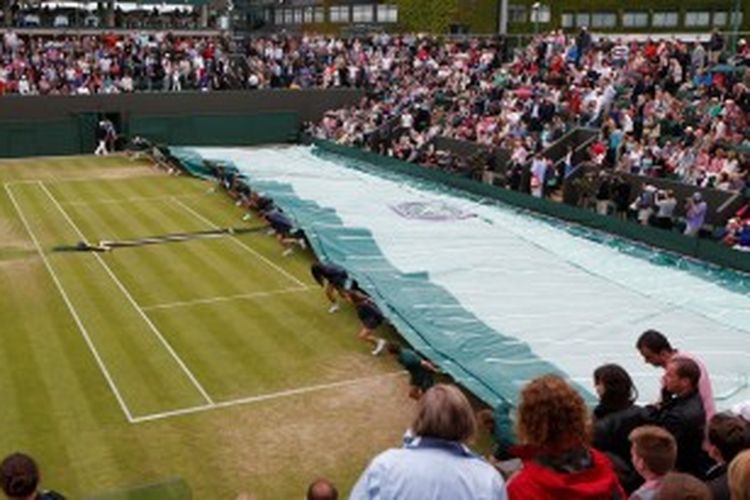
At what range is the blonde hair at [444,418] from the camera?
160 inches

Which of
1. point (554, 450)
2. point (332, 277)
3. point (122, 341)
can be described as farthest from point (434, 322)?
point (554, 450)

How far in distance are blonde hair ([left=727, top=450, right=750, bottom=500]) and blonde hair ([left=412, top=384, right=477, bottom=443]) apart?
1.25 metres

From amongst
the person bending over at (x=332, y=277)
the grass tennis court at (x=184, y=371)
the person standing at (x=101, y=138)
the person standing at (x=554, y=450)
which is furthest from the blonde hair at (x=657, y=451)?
the person standing at (x=101, y=138)

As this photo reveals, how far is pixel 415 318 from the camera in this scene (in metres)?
13.8

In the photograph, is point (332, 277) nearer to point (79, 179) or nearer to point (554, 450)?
point (554, 450)

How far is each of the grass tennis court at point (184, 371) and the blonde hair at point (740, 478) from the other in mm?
6524

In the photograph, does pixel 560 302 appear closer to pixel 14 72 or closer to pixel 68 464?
pixel 68 464

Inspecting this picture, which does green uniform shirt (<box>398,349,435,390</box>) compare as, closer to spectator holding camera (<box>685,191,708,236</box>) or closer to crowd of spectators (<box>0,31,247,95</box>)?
spectator holding camera (<box>685,191,708,236</box>)

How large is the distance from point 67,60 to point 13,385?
29.8 metres

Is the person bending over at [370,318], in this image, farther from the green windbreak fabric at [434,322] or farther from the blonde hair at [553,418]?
the blonde hair at [553,418]

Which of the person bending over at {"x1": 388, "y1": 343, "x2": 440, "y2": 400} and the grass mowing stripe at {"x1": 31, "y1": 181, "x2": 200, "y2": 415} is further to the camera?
the grass mowing stripe at {"x1": 31, "y1": 181, "x2": 200, "y2": 415}

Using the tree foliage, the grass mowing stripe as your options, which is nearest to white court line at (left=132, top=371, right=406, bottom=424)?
the grass mowing stripe

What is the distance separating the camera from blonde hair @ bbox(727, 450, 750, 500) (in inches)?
158

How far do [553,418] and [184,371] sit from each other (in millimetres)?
9903
